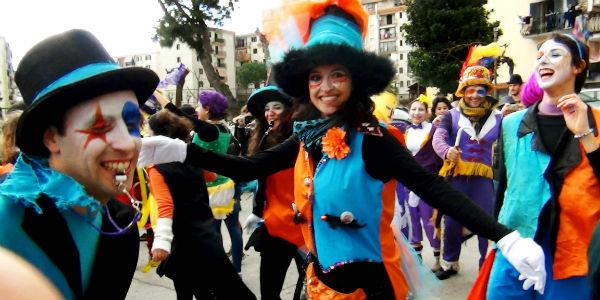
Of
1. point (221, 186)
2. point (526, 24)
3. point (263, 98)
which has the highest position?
point (526, 24)

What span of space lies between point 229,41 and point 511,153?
82.8 metres

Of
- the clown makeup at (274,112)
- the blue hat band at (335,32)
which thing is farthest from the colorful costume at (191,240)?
the blue hat band at (335,32)

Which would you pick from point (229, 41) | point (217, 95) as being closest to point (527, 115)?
point (217, 95)

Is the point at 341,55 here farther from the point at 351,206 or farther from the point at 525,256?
the point at 525,256

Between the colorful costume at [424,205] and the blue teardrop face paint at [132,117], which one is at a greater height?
the blue teardrop face paint at [132,117]

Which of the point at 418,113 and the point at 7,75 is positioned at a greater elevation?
the point at 7,75

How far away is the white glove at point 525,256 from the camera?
6.01 ft

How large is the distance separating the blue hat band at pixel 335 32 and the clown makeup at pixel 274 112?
1.73m

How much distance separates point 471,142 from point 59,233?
12.4 ft

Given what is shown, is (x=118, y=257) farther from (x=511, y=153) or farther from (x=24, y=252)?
(x=511, y=153)

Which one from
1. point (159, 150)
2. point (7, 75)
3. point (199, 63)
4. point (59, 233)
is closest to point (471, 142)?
point (159, 150)

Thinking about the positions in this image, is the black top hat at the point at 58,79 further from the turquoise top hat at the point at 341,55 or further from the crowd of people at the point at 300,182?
the turquoise top hat at the point at 341,55

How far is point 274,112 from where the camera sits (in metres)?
4.07

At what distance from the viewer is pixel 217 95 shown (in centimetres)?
501
